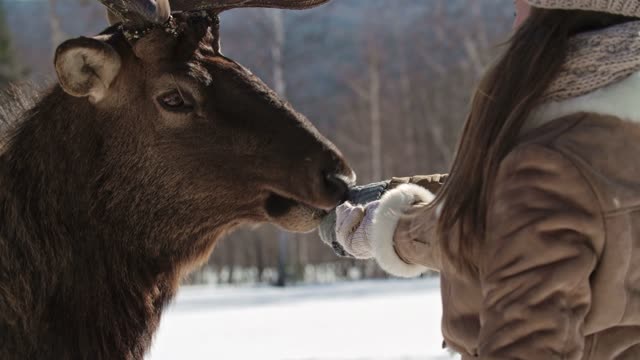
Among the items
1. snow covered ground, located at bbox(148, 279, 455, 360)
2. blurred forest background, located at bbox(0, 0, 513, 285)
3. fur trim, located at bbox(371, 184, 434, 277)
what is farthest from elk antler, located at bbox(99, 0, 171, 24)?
blurred forest background, located at bbox(0, 0, 513, 285)

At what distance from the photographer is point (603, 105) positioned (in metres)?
1.81

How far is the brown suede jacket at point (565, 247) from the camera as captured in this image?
5.31ft

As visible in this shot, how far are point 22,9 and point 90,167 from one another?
1704 inches

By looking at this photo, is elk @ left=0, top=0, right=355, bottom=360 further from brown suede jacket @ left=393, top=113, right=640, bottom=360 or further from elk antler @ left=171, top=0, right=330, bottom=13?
brown suede jacket @ left=393, top=113, right=640, bottom=360

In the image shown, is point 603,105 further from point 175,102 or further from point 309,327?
point 309,327

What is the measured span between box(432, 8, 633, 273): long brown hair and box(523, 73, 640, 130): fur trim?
32mm

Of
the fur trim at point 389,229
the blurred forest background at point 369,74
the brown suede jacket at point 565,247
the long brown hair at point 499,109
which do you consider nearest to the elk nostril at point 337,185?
the fur trim at point 389,229

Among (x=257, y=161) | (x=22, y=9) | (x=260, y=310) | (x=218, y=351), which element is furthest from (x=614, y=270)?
(x=22, y=9)

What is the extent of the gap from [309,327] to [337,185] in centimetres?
828

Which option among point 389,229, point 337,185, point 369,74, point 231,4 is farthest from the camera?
point 369,74

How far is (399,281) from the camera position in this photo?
19328 mm

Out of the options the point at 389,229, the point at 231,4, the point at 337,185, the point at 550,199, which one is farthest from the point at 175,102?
the point at 550,199

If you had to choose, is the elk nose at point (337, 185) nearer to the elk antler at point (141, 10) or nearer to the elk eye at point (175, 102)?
the elk eye at point (175, 102)

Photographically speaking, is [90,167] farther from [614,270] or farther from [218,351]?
[218,351]
